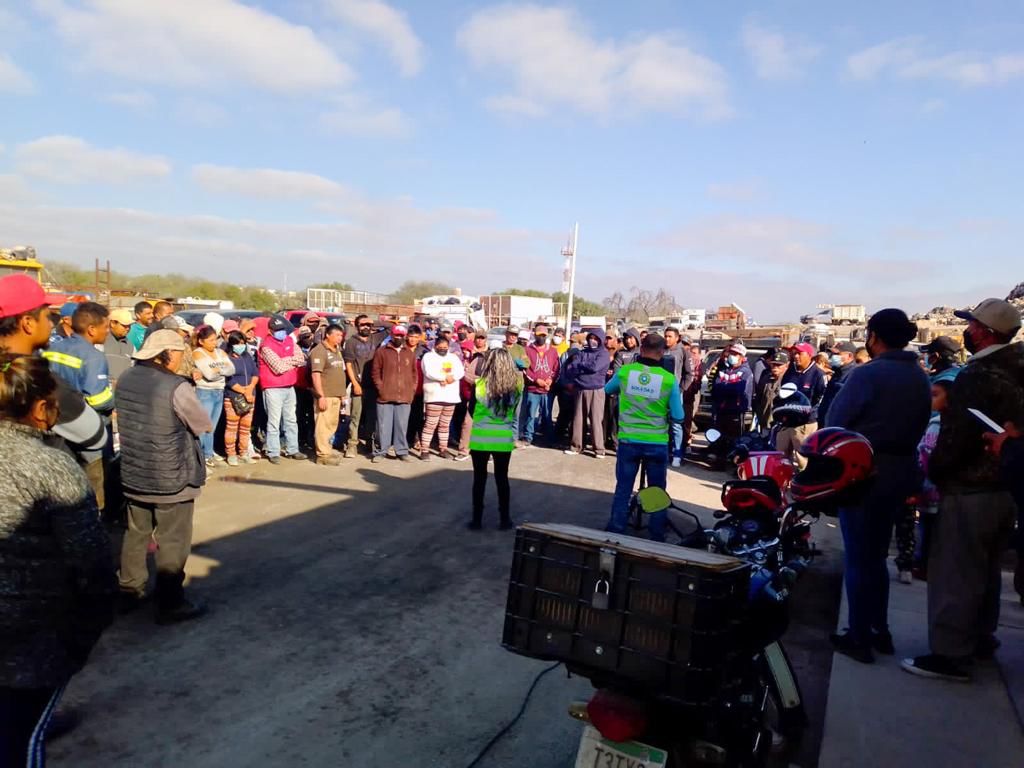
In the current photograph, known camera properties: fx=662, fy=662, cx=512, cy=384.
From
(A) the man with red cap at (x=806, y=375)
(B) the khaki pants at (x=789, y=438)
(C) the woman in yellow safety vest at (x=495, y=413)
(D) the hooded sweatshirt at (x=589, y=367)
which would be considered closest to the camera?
(C) the woman in yellow safety vest at (x=495, y=413)

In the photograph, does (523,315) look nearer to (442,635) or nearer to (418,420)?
(418,420)

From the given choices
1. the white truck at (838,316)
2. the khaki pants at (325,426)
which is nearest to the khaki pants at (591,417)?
the khaki pants at (325,426)

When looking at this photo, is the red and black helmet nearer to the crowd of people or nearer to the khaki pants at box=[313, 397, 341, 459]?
the crowd of people

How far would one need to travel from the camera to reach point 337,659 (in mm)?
4129

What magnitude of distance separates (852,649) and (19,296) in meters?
5.29

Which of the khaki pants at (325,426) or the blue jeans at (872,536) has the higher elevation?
the blue jeans at (872,536)

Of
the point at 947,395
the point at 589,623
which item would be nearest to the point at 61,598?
the point at 589,623

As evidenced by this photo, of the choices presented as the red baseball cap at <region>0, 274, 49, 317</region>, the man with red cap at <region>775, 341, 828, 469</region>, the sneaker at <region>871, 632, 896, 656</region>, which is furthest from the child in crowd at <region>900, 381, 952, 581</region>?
the red baseball cap at <region>0, 274, 49, 317</region>

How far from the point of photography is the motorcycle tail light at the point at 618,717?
244cm

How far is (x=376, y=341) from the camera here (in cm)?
1070

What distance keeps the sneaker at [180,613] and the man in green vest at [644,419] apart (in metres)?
3.52

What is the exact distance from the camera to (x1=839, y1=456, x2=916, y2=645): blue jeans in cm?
388

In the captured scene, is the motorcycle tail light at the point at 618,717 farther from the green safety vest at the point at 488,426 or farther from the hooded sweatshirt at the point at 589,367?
the hooded sweatshirt at the point at 589,367

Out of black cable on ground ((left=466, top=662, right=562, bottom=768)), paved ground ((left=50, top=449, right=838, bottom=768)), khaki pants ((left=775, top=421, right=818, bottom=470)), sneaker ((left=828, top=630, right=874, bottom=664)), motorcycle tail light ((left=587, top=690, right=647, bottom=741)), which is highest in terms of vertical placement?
khaki pants ((left=775, top=421, right=818, bottom=470))
